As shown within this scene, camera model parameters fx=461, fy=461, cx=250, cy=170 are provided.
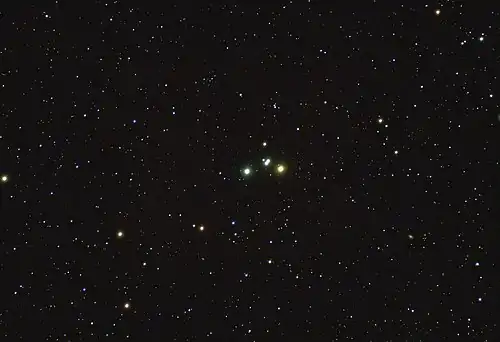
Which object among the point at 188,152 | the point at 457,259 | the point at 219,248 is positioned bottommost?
the point at 457,259

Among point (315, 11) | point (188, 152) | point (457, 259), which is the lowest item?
point (457, 259)

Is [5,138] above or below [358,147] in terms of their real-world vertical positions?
above

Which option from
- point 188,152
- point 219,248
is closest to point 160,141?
point 188,152

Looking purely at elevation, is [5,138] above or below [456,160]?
above

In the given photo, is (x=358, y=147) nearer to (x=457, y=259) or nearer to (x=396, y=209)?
(x=396, y=209)

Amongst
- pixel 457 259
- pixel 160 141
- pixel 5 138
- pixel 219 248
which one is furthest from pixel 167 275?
pixel 457 259

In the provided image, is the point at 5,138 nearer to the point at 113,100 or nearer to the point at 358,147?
the point at 113,100
